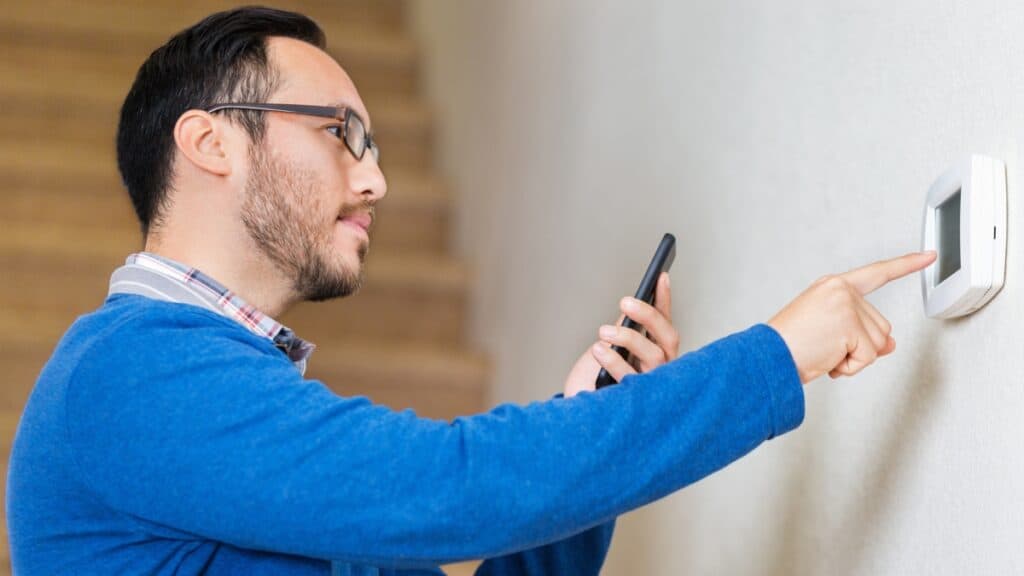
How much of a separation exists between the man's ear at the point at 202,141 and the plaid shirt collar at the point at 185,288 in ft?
0.32

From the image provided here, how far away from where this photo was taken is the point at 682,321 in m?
1.53

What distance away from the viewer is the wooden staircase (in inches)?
110

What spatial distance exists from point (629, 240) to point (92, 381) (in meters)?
0.95

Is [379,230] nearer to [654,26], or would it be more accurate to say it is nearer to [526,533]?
[654,26]

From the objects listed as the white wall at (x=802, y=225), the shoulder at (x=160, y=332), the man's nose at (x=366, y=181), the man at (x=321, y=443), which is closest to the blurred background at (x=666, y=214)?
the white wall at (x=802, y=225)

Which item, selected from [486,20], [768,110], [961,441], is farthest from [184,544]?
[486,20]

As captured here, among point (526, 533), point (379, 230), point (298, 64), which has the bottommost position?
point (526, 533)

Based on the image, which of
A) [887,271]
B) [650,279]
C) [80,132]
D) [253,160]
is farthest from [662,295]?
[80,132]

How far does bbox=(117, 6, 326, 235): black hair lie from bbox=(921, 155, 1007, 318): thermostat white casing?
63 cm

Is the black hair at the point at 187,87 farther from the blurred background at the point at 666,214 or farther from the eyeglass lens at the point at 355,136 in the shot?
the blurred background at the point at 666,214

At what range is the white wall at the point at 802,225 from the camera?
825 millimetres

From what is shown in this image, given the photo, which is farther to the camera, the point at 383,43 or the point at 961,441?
the point at 383,43

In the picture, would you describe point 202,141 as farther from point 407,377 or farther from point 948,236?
point 407,377

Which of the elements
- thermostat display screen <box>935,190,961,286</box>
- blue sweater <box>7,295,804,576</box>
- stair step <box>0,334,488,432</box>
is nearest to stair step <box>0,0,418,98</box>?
stair step <box>0,334,488,432</box>
